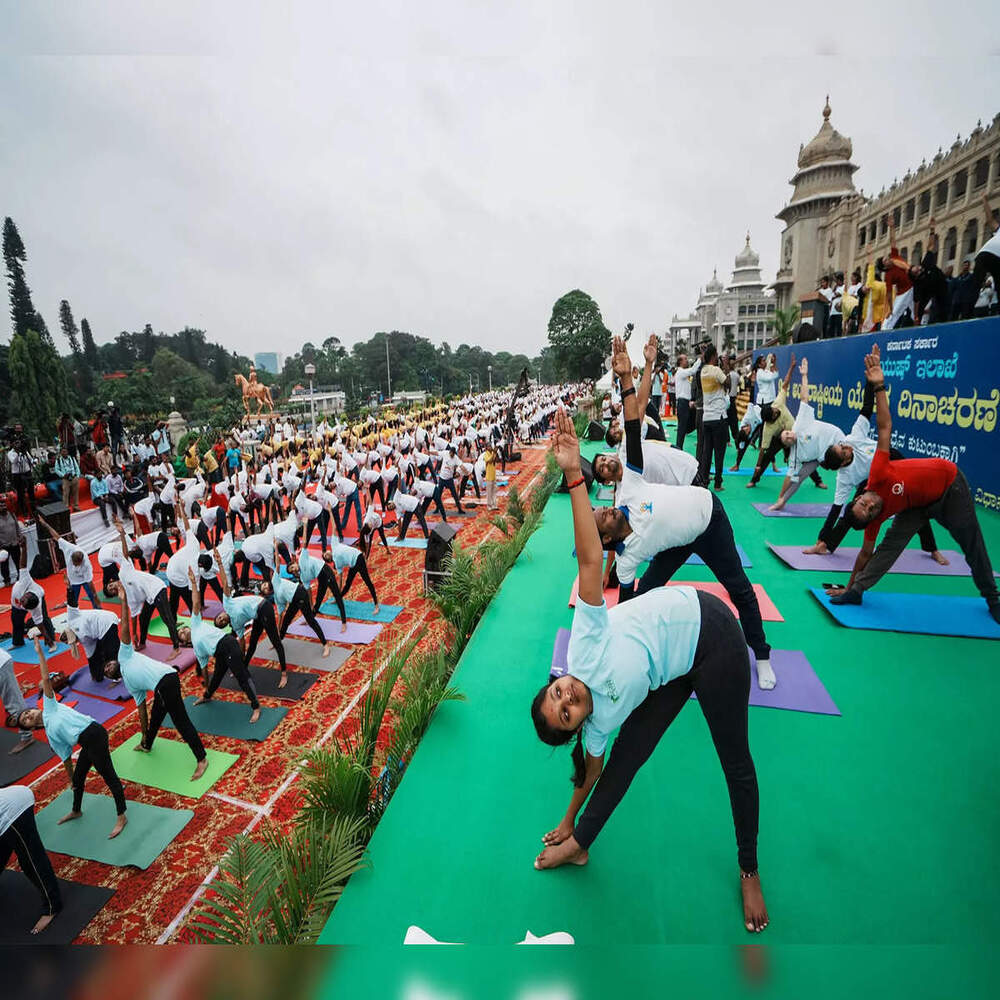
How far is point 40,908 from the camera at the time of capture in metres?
3.27

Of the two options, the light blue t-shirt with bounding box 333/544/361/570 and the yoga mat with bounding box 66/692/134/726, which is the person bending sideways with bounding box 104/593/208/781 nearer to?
the yoga mat with bounding box 66/692/134/726

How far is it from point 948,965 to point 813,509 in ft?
26.0

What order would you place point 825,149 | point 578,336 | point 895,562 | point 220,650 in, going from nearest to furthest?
1. point 220,650
2. point 895,562
3. point 825,149
4. point 578,336

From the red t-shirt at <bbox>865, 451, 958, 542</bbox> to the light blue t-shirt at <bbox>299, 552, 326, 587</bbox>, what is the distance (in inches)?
220

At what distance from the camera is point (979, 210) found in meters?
22.7

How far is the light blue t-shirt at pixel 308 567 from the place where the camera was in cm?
639

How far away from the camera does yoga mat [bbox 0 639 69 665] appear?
20.5 ft

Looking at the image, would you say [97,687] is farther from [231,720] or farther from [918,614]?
[918,614]

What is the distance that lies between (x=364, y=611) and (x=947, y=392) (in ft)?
26.9

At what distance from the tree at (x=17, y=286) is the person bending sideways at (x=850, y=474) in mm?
5554

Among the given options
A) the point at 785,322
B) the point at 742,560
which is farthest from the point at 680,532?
the point at 785,322

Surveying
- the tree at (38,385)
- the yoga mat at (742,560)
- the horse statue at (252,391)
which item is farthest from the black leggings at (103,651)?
the horse statue at (252,391)

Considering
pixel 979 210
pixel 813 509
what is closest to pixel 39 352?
pixel 813 509

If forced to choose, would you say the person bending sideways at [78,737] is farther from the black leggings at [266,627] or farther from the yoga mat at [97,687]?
the yoga mat at [97,687]
